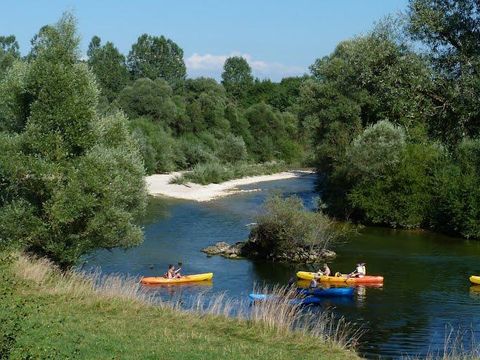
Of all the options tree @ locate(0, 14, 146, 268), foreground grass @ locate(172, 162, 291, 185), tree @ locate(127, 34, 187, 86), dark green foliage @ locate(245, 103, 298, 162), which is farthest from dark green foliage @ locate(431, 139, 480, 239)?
tree @ locate(127, 34, 187, 86)

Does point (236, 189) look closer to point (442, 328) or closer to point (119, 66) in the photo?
point (119, 66)

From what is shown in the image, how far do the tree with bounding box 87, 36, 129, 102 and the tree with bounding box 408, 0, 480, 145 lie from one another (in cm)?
7289

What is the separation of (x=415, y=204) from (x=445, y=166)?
323cm

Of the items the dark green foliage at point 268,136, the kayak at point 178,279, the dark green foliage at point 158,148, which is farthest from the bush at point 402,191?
the dark green foliage at point 268,136

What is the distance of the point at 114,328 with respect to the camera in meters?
11.3

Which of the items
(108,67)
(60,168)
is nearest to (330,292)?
(60,168)

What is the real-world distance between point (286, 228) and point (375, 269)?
4868 mm

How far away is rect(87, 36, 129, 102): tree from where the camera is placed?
82.7 meters

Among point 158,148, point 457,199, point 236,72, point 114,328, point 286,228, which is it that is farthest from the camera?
point 236,72

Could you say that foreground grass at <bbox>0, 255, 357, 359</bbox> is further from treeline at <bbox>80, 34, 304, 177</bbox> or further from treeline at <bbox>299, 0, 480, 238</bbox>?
treeline at <bbox>80, 34, 304, 177</bbox>

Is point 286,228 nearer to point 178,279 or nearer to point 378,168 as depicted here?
point 178,279

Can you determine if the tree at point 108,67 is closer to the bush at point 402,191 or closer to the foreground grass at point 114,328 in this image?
the bush at point 402,191

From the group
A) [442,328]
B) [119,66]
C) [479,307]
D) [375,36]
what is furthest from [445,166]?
[119,66]

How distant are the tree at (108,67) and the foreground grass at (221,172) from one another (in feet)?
68.6
